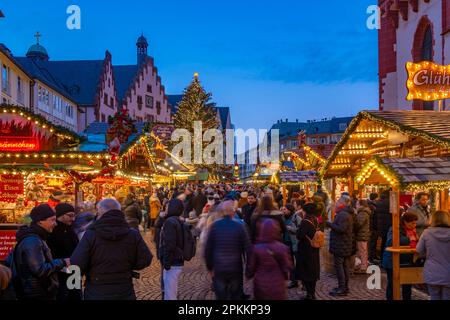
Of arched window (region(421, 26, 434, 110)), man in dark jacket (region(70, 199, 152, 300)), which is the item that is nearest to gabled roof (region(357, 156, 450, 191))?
man in dark jacket (region(70, 199, 152, 300))

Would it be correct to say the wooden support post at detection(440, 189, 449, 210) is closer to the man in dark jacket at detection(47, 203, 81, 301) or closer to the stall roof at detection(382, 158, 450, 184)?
the stall roof at detection(382, 158, 450, 184)

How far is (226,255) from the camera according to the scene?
695 cm

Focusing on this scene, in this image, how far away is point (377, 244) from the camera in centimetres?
1375

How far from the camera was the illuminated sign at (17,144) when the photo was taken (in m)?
13.6

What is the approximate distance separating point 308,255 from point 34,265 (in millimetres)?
5241

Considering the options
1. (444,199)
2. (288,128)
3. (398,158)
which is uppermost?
(288,128)

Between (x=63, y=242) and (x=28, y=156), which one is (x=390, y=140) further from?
(x=63, y=242)

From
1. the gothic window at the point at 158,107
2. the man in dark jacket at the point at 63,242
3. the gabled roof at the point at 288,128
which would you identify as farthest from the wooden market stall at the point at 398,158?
the gabled roof at the point at 288,128

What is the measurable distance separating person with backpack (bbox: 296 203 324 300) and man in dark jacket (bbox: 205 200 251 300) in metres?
2.66

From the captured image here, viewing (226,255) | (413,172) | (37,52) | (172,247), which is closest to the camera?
(226,255)

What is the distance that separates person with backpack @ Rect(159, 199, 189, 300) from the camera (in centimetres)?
811

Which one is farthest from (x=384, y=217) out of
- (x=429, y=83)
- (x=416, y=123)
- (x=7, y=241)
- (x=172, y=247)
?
(x=7, y=241)
